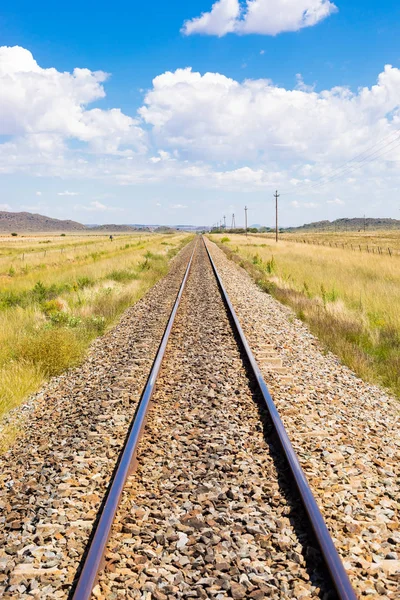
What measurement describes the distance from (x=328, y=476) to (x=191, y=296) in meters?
10.5

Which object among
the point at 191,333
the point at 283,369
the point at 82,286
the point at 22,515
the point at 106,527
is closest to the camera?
the point at 106,527

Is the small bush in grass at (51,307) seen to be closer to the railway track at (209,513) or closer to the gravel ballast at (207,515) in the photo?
the railway track at (209,513)

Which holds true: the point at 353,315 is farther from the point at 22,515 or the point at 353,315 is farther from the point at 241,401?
the point at 22,515

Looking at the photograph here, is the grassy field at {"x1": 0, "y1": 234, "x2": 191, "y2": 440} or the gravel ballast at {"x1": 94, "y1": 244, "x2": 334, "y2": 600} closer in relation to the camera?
the gravel ballast at {"x1": 94, "y1": 244, "x2": 334, "y2": 600}

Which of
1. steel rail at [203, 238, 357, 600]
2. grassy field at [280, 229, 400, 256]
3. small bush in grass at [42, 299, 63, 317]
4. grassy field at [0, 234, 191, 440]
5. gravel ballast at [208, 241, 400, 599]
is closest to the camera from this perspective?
steel rail at [203, 238, 357, 600]

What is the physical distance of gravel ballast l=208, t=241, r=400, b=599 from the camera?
305 centimetres

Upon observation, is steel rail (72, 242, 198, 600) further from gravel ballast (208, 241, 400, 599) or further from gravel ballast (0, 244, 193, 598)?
gravel ballast (208, 241, 400, 599)

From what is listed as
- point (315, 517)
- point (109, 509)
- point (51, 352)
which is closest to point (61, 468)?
point (109, 509)

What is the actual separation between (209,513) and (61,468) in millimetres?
1567

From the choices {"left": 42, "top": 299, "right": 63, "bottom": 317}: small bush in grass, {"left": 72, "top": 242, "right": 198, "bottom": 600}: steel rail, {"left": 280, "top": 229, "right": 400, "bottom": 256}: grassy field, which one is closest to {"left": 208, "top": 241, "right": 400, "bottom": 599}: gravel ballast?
{"left": 72, "top": 242, "right": 198, "bottom": 600}: steel rail

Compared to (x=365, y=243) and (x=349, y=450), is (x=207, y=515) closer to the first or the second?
(x=349, y=450)

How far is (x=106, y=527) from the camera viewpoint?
10.2 feet

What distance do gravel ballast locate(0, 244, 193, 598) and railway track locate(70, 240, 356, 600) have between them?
190 mm

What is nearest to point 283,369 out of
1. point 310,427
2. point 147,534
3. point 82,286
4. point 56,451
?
point 310,427
